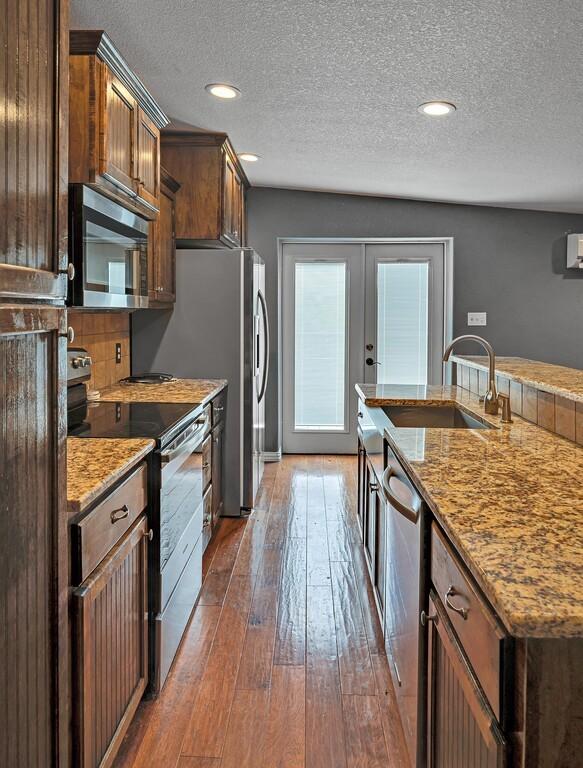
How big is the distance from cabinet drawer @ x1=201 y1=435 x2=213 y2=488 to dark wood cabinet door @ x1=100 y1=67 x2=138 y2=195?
4.21 feet

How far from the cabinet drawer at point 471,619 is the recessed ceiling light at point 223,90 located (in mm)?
2521

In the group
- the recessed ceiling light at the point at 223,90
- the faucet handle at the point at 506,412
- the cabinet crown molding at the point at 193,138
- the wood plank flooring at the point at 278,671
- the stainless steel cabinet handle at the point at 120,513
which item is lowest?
the wood plank flooring at the point at 278,671

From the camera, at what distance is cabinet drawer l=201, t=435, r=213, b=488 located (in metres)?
3.13

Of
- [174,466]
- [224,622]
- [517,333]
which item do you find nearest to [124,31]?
[174,466]

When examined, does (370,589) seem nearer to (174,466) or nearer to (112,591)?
(174,466)

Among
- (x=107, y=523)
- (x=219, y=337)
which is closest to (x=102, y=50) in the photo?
(x=107, y=523)

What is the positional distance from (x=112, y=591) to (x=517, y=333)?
4.77 m

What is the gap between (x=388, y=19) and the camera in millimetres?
2215

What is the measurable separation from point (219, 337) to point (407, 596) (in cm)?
249

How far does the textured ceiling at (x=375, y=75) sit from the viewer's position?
222 cm

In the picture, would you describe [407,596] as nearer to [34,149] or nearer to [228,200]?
[34,149]

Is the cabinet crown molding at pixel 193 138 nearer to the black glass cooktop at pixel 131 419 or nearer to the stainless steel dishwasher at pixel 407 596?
the black glass cooktop at pixel 131 419

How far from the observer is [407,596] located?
1664mm

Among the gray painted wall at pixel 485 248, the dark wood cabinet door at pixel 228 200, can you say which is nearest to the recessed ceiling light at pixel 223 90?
the dark wood cabinet door at pixel 228 200
